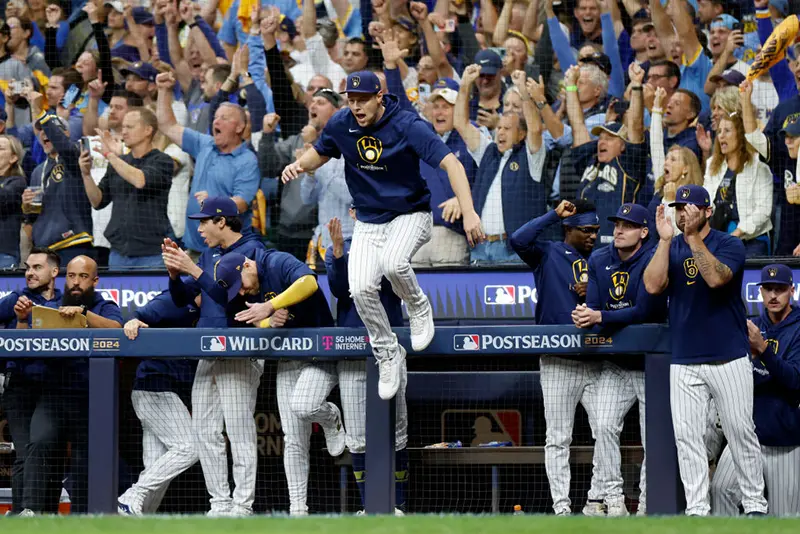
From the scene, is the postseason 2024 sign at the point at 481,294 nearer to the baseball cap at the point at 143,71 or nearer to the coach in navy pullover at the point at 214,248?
the coach in navy pullover at the point at 214,248

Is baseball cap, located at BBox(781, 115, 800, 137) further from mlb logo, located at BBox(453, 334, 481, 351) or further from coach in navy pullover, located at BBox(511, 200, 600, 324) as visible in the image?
mlb logo, located at BBox(453, 334, 481, 351)

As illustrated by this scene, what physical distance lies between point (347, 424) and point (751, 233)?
361 centimetres

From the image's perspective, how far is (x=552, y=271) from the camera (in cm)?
645

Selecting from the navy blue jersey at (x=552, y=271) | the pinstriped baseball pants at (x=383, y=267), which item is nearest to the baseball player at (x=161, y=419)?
the pinstriped baseball pants at (x=383, y=267)

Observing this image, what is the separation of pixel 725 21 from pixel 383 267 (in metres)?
4.57

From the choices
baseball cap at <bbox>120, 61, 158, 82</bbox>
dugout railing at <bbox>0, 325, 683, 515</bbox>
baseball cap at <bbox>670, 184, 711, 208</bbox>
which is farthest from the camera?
baseball cap at <bbox>120, 61, 158, 82</bbox>

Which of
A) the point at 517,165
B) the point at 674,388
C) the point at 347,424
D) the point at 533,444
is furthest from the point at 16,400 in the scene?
the point at 517,165

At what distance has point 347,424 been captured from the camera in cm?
625

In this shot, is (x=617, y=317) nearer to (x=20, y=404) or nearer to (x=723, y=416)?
(x=723, y=416)

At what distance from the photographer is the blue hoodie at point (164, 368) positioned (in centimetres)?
654

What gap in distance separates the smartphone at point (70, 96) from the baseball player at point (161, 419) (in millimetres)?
4164

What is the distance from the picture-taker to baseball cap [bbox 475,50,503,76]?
362 inches

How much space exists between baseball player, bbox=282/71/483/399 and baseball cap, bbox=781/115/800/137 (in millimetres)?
3507

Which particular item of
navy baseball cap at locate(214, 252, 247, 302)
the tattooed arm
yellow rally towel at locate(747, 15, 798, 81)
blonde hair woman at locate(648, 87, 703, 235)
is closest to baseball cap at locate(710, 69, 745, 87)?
yellow rally towel at locate(747, 15, 798, 81)
